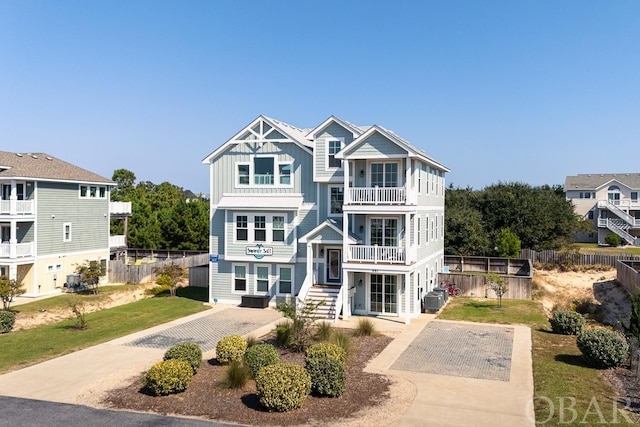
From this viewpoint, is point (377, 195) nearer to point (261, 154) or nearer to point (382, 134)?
point (382, 134)

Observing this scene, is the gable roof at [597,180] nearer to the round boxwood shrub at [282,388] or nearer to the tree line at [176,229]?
the tree line at [176,229]

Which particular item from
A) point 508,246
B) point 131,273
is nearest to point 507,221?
Result: point 508,246

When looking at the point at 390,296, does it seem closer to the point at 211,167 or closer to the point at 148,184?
the point at 211,167

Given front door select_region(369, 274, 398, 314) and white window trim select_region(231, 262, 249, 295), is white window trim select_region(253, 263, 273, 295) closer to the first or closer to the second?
white window trim select_region(231, 262, 249, 295)

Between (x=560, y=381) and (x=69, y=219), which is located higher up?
(x=69, y=219)

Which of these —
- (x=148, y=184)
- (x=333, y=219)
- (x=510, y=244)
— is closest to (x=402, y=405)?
(x=333, y=219)

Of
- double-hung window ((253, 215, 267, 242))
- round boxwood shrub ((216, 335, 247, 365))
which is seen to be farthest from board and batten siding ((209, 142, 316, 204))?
round boxwood shrub ((216, 335, 247, 365))

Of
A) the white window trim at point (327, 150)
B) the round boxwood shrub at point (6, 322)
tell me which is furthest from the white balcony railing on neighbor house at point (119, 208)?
the white window trim at point (327, 150)
